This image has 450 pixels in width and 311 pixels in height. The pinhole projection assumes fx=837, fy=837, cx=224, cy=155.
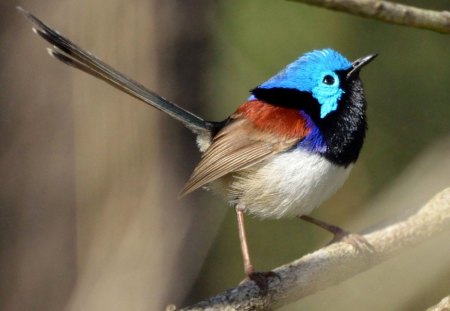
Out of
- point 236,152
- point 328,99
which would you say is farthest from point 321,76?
point 236,152

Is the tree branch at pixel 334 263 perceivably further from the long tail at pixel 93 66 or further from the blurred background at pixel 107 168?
the long tail at pixel 93 66

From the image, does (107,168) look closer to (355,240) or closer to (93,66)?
(93,66)

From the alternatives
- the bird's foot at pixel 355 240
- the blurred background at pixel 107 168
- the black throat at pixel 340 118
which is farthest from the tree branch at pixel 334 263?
the blurred background at pixel 107 168

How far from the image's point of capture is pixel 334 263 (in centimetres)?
403

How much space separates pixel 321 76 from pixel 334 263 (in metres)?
0.96

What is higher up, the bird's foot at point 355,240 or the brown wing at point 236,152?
the brown wing at point 236,152

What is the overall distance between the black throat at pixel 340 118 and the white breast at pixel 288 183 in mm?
72

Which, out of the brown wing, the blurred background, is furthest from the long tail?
the blurred background

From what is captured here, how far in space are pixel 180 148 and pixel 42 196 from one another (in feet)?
3.59

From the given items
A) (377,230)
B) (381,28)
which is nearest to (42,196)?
(377,230)

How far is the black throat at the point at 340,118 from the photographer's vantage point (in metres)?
4.14

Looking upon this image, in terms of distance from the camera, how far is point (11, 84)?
623 centimetres

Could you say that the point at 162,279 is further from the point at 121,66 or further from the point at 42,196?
the point at 121,66

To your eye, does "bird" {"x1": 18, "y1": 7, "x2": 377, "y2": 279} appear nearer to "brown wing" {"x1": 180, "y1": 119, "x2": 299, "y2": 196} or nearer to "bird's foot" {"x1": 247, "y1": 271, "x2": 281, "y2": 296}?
"brown wing" {"x1": 180, "y1": 119, "x2": 299, "y2": 196}
